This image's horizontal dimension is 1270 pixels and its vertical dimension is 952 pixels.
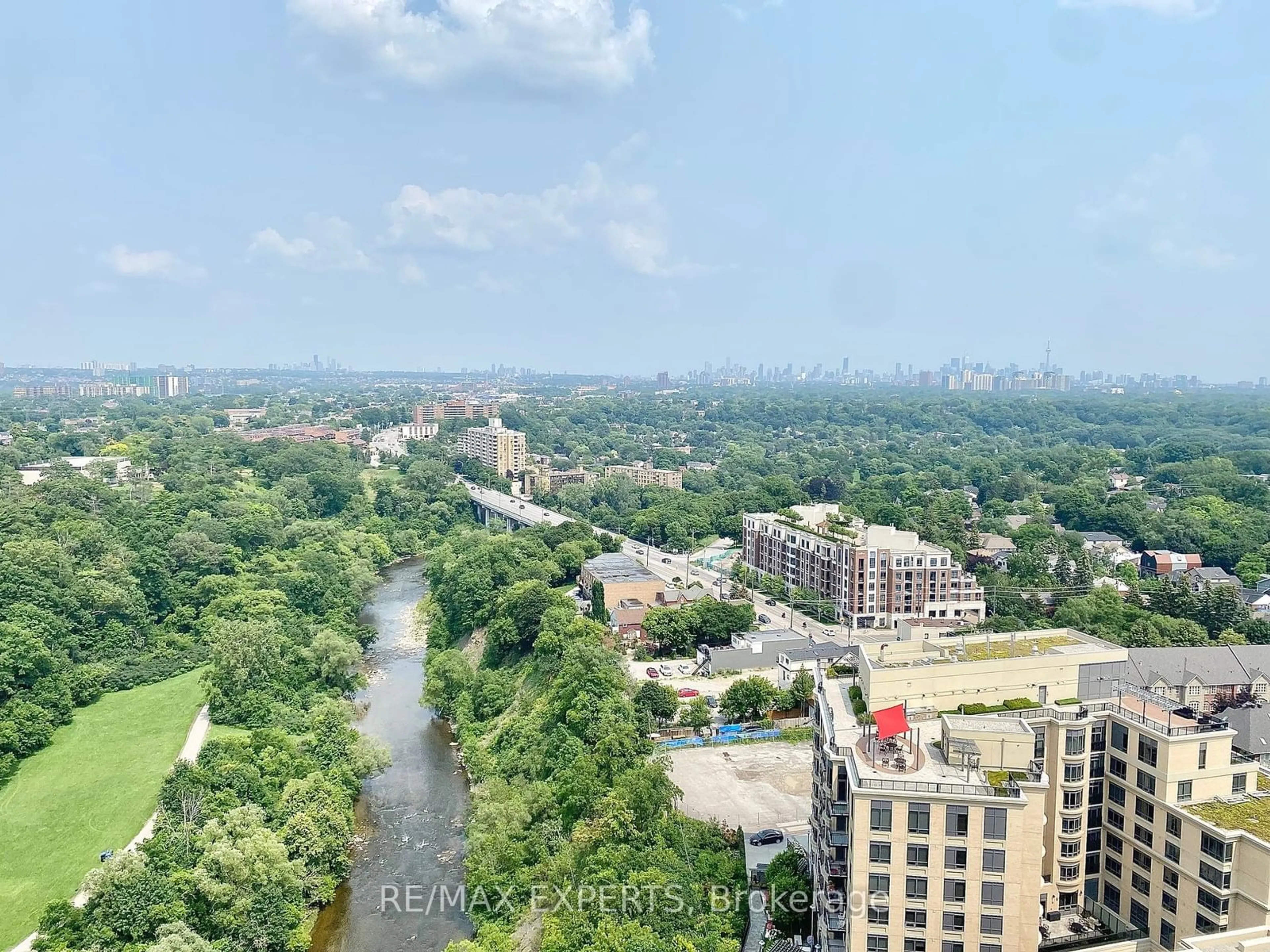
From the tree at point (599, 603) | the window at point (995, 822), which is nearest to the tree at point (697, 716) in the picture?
the tree at point (599, 603)

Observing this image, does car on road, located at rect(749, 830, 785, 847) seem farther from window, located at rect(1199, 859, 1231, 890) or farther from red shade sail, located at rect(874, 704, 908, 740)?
window, located at rect(1199, 859, 1231, 890)

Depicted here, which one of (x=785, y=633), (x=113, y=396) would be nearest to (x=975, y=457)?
(x=785, y=633)

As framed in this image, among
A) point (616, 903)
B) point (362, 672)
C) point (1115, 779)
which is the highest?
point (1115, 779)

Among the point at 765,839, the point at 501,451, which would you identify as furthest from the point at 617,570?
the point at 501,451

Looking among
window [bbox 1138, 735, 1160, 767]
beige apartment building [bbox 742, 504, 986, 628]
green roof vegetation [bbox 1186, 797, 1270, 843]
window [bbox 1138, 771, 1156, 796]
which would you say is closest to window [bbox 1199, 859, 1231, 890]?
green roof vegetation [bbox 1186, 797, 1270, 843]

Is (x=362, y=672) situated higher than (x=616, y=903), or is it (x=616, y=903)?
(x=616, y=903)

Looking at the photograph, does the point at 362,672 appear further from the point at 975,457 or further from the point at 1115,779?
the point at 975,457

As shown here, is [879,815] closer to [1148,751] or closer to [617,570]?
[1148,751]
